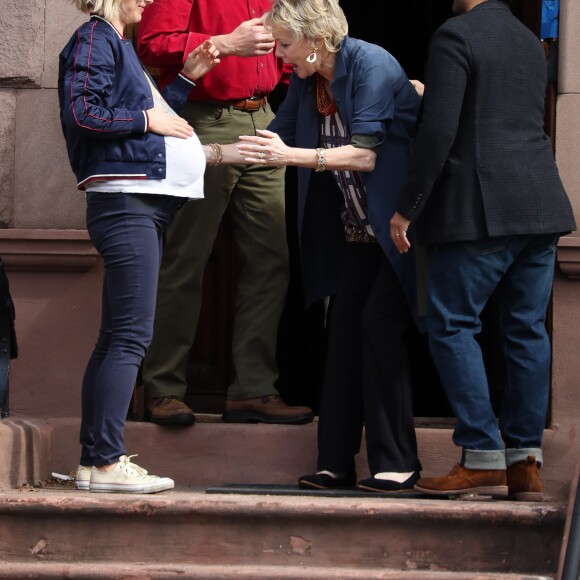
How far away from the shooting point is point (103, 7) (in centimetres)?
469

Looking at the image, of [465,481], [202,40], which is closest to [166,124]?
[202,40]

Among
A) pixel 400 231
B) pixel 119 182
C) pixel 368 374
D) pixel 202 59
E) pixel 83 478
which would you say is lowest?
pixel 83 478

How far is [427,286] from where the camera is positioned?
4.67 m

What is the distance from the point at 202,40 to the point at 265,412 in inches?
60.9

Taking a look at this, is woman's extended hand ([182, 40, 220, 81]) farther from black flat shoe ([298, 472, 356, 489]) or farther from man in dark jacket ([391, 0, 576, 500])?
black flat shoe ([298, 472, 356, 489])

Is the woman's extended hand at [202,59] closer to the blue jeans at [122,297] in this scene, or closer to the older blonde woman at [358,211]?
the older blonde woman at [358,211]

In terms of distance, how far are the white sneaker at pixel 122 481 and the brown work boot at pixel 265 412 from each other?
0.85 meters

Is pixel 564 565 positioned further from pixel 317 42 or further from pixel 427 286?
pixel 317 42

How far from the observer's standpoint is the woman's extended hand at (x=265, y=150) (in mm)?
4672

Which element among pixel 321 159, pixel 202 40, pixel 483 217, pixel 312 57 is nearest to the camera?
pixel 483 217

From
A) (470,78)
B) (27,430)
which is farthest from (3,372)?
(470,78)

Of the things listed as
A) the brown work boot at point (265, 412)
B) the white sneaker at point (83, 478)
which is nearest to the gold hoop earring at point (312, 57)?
the brown work boot at point (265, 412)

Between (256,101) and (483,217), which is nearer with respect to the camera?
(483,217)

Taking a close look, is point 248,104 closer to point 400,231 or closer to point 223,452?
point 400,231
